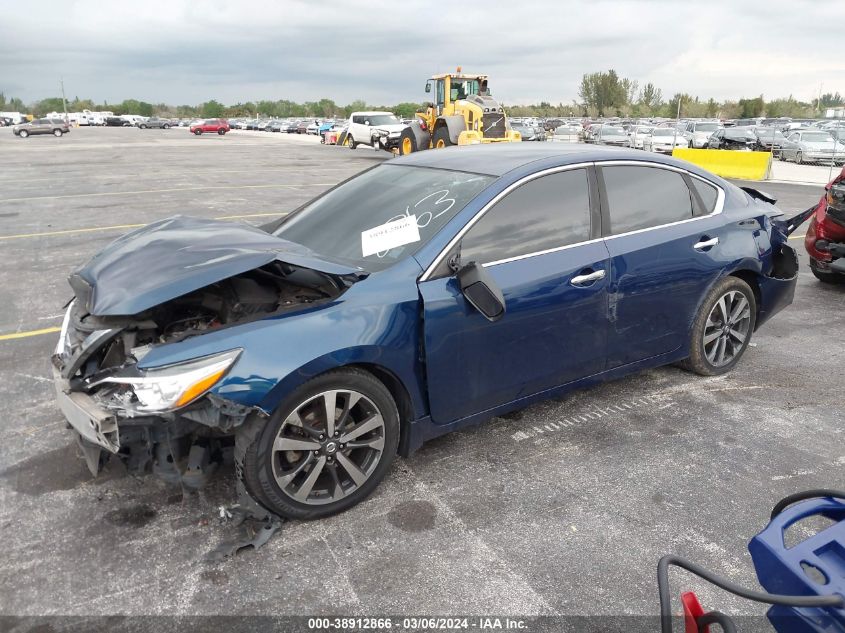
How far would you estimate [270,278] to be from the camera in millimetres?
3275

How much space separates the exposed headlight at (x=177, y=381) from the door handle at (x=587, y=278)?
183 cm

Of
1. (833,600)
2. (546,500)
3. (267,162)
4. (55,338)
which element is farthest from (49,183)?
(833,600)

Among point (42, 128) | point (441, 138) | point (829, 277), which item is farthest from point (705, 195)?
point (42, 128)

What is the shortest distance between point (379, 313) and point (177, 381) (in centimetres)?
90

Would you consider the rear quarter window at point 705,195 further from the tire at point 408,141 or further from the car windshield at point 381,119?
the car windshield at point 381,119

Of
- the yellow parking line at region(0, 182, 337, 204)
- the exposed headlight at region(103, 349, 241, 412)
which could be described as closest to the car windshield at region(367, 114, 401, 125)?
the yellow parking line at region(0, 182, 337, 204)

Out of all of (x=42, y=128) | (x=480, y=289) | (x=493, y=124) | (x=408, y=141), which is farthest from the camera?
(x=42, y=128)

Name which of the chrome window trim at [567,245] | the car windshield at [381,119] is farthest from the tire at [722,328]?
the car windshield at [381,119]

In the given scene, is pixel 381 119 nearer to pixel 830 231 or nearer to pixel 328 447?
pixel 830 231

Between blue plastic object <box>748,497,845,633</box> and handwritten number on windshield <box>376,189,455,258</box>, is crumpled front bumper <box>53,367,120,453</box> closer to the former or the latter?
Answer: handwritten number on windshield <box>376,189,455,258</box>

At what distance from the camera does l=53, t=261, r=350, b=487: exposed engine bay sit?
263 centimetres

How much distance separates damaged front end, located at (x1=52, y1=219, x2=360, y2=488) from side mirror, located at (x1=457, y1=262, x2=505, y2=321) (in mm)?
542

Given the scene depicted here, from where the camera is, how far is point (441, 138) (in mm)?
21891

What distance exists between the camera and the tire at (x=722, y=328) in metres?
4.37
